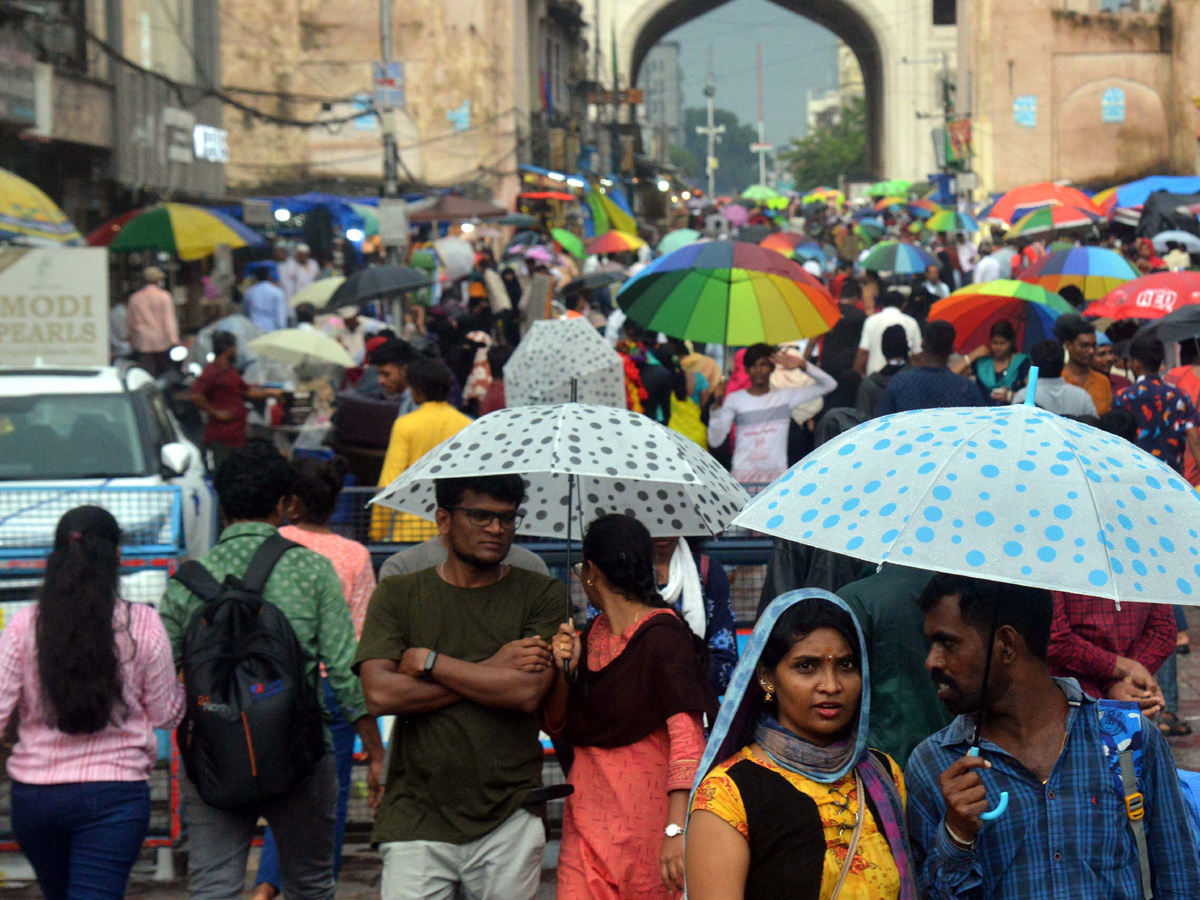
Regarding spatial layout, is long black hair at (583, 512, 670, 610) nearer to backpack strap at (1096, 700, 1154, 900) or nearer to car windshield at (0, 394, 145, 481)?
backpack strap at (1096, 700, 1154, 900)

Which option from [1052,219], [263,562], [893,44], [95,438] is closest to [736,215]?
[893,44]

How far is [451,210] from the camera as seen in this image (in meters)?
26.7

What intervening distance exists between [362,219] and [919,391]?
71.4 ft

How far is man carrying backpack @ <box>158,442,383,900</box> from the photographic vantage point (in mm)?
4172

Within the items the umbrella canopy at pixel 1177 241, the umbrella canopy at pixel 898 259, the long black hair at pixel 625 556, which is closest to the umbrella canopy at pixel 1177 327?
the long black hair at pixel 625 556

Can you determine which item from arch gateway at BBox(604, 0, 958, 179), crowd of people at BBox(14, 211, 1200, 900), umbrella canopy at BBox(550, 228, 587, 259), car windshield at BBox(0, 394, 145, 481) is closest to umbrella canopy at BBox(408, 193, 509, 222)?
umbrella canopy at BBox(550, 228, 587, 259)

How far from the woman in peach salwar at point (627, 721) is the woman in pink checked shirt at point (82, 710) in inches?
47.3

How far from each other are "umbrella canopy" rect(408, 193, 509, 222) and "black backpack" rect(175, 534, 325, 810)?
73.8ft

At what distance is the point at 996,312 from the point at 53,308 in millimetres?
6319

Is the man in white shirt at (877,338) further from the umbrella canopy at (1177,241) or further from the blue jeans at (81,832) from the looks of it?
the umbrella canopy at (1177,241)

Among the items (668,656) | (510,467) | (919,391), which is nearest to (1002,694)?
(668,656)

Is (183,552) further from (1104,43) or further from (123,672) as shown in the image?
(1104,43)

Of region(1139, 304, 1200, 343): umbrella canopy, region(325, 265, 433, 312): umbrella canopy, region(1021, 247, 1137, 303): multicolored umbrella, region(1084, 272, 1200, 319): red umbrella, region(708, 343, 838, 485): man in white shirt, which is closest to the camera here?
region(1139, 304, 1200, 343): umbrella canopy

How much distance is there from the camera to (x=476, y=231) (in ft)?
104
